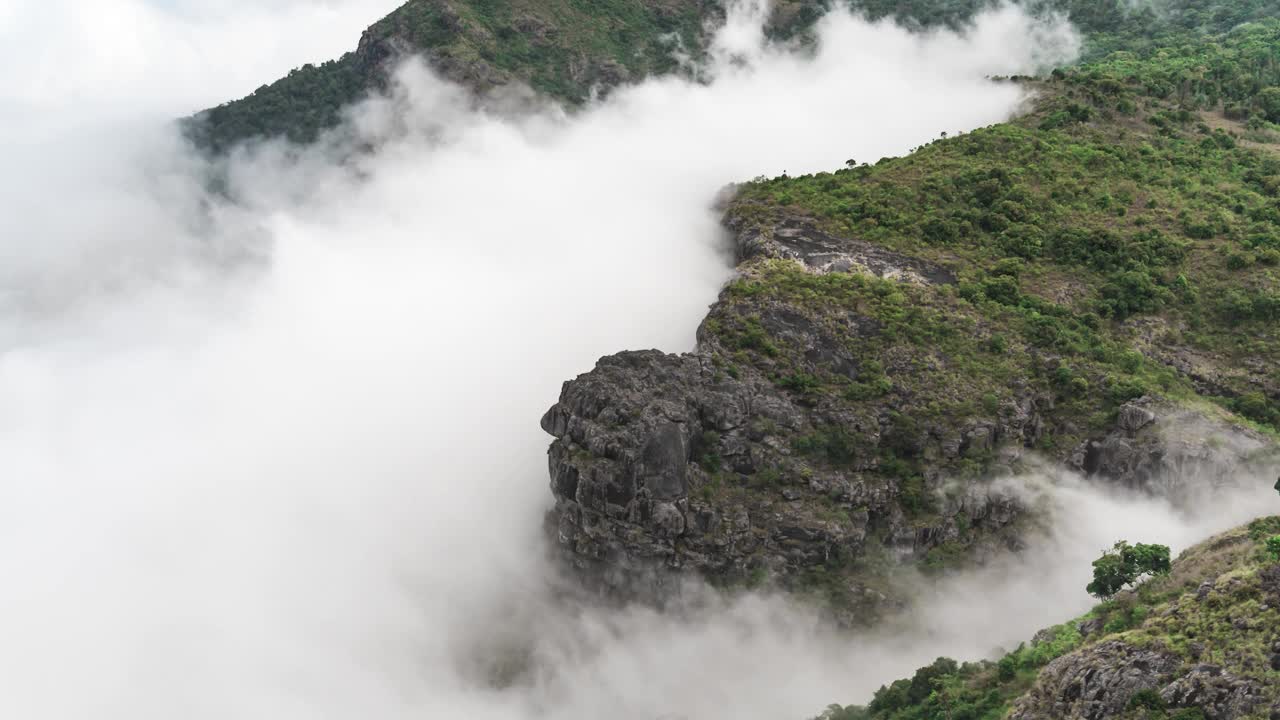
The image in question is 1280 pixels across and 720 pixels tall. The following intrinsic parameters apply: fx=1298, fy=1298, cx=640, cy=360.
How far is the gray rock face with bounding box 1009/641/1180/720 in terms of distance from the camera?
76.1 m

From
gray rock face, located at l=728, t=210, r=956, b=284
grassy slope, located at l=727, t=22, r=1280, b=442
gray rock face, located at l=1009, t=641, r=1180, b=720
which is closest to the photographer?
gray rock face, located at l=1009, t=641, r=1180, b=720

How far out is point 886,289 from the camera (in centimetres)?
14825

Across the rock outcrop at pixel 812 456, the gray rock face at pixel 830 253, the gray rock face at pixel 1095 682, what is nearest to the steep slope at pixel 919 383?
the rock outcrop at pixel 812 456

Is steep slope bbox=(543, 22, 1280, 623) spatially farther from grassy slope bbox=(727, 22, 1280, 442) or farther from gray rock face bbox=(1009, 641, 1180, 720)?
gray rock face bbox=(1009, 641, 1180, 720)

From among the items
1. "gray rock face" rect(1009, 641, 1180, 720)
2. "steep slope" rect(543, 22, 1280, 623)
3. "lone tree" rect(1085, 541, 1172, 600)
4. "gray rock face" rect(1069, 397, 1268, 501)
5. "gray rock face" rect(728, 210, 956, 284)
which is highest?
"gray rock face" rect(728, 210, 956, 284)

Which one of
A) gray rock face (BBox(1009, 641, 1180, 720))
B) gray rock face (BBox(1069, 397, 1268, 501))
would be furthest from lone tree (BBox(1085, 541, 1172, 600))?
gray rock face (BBox(1069, 397, 1268, 501))

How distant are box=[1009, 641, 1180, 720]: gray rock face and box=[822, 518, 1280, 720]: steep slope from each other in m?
0.08

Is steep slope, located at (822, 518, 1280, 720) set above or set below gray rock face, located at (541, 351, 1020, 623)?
below

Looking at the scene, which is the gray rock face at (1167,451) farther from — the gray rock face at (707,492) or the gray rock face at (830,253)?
the gray rock face at (830,253)

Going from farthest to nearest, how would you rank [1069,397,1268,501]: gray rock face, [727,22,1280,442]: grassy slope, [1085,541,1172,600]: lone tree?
1. [727,22,1280,442]: grassy slope
2. [1069,397,1268,501]: gray rock face
3. [1085,541,1172,600]: lone tree

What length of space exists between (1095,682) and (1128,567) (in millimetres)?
24979

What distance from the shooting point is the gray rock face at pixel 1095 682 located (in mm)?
76062

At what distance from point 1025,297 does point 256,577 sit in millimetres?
102035

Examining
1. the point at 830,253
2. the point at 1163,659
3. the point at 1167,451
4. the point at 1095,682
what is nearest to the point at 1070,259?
the point at 830,253
